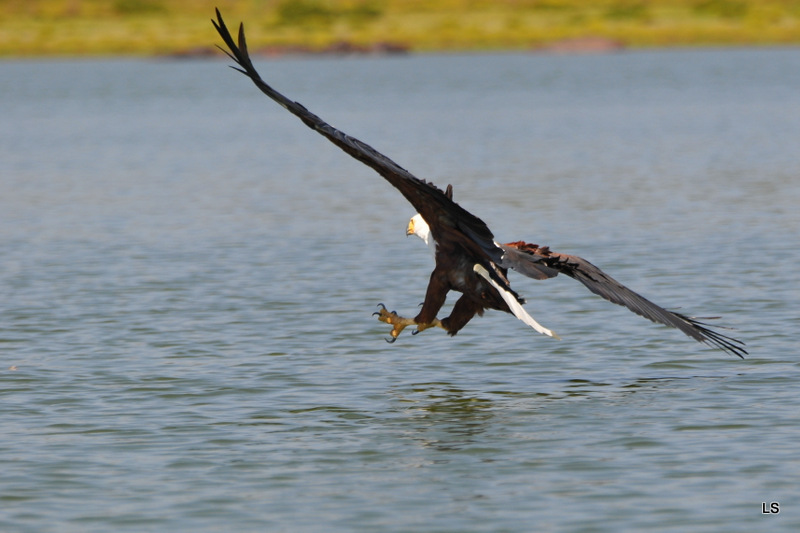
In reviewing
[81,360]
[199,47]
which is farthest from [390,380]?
[199,47]

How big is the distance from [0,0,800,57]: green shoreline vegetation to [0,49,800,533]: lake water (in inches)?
2668

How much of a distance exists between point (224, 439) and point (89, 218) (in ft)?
45.6

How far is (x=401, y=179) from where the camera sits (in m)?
9.15

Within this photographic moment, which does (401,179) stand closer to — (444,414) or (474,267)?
(474,267)

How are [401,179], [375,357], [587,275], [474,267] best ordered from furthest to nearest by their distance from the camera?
1. [375,357]
2. [587,275]
3. [474,267]
4. [401,179]

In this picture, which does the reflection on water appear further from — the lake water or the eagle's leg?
the eagle's leg

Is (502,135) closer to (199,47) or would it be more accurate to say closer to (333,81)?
(333,81)

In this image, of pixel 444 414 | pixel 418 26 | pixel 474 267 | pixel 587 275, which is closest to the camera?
pixel 474 267

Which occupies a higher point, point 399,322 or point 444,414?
point 399,322

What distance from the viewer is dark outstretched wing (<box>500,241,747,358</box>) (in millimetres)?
9648

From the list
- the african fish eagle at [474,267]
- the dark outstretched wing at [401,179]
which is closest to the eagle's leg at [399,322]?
the african fish eagle at [474,267]

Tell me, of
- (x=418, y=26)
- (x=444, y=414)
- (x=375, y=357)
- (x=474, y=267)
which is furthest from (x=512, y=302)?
(x=418, y=26)

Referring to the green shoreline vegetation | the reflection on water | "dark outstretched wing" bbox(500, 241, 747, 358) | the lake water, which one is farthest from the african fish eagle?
the green shoreline vegetation

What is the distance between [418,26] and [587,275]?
9766 centimetres
